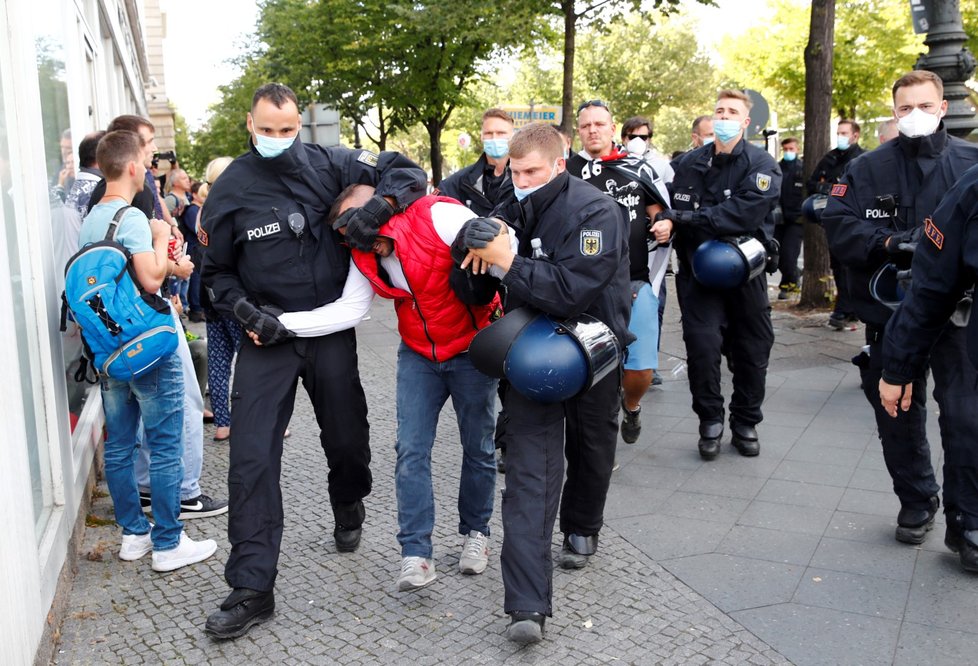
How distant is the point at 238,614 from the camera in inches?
154

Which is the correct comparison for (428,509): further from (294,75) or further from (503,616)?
(294,75)

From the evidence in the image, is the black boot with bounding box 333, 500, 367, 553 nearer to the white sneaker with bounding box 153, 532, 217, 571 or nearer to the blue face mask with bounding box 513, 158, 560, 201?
the white sneaker with bounding box 153, 532, 217, 571

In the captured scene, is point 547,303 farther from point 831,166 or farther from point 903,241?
point 831,166

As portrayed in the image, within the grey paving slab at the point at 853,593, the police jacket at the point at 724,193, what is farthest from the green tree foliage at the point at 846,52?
the grey paving slab at the point at 853,593

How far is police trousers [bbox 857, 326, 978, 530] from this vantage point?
4.16 m

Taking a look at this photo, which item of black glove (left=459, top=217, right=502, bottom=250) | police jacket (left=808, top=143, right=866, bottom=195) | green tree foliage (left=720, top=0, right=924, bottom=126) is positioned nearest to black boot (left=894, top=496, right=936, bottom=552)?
black glove (left=459, top=217, right=502, bottom=250)

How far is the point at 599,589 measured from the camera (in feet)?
14.0

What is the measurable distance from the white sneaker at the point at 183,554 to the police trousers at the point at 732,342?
2.97 metres

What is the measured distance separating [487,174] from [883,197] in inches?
94.3

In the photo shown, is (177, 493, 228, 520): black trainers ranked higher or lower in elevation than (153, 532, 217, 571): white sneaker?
lower

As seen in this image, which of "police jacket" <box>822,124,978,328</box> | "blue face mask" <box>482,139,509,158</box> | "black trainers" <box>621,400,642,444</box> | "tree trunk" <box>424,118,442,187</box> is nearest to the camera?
"police jacket" <box>822,124,978,328</box>

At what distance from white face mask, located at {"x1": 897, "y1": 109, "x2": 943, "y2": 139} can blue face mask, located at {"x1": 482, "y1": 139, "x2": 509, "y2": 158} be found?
2301mm

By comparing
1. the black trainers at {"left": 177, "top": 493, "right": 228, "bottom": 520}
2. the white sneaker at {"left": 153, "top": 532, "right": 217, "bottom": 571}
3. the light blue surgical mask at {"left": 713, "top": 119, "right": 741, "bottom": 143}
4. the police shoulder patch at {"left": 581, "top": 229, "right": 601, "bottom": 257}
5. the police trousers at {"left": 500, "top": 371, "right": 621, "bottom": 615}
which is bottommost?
the black trainers at {"left": 177, "top": 493, "right": 228, "bottom": 520}

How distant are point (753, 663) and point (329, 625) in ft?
5.37
